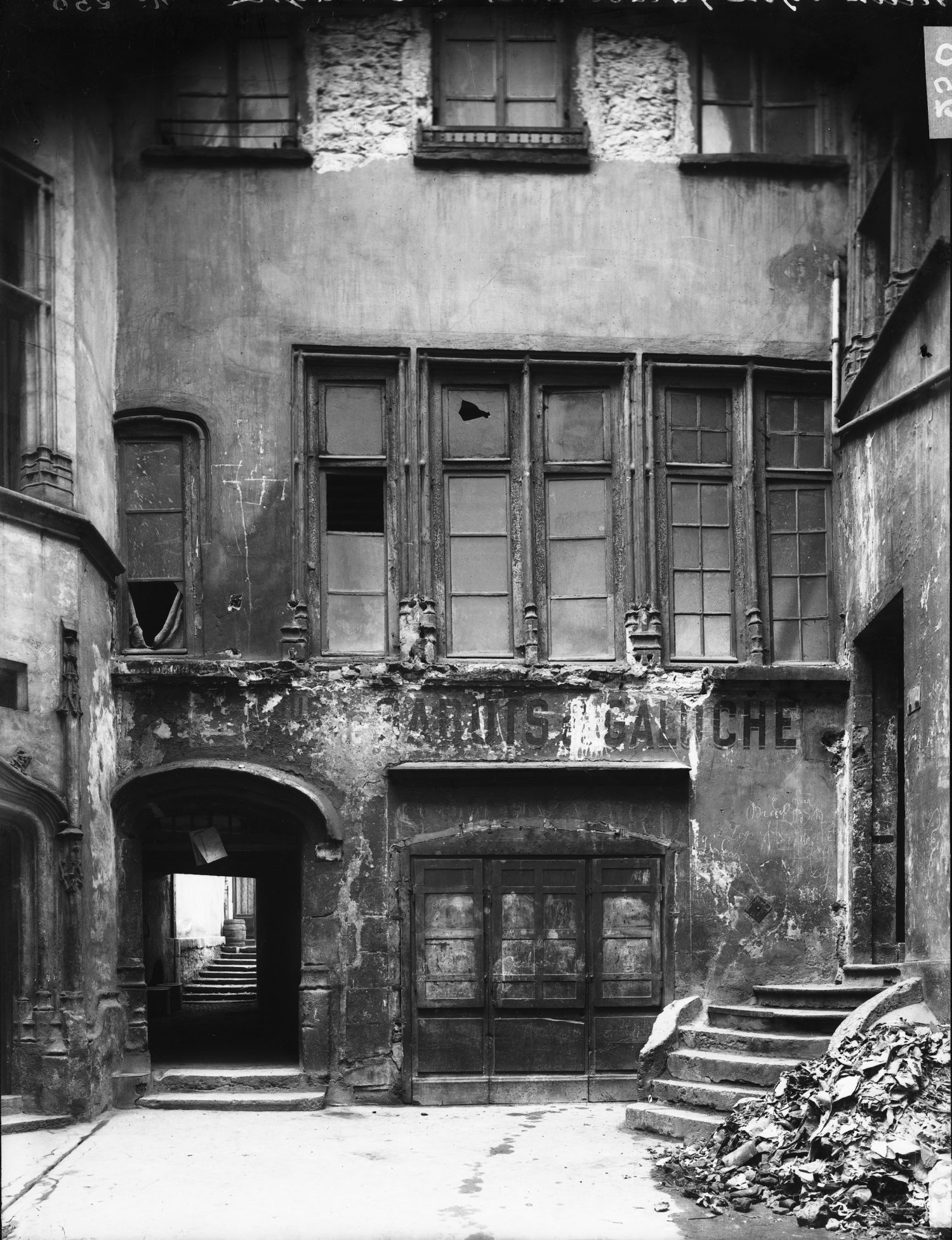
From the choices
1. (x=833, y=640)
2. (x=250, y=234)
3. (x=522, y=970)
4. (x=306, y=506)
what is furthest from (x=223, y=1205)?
(x=250, y=234)

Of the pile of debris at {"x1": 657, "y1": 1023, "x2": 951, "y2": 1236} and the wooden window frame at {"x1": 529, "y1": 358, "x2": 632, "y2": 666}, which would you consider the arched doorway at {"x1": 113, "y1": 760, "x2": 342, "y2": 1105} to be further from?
the pile of debris at {"x1": 657, "y1": 1023, "x2": 951, "y2": 1236}

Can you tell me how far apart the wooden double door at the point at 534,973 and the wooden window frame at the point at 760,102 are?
243 inches

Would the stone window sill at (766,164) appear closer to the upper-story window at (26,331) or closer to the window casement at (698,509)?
the window casement at (698,509)

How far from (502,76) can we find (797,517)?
4.48 metres

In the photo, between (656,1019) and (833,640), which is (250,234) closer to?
(833,640)

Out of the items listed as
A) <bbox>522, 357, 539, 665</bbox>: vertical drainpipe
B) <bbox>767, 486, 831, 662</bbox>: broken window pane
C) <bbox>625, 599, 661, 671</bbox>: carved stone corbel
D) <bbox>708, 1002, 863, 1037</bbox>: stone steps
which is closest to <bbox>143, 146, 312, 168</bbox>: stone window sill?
<bbox>522, 357, 539, 665</bbox>: vertical drainpipe

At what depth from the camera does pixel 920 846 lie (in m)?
9.51

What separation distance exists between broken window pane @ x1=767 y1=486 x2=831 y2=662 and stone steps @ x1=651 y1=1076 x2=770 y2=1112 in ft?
12.1

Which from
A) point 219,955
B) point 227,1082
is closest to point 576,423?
Result: point 227,1082

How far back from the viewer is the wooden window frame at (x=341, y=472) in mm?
11984

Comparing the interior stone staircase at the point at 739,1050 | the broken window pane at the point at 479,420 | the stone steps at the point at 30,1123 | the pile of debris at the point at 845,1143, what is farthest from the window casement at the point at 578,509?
the stone steps at the point at 30,1123

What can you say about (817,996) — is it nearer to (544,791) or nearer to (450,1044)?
(544,791)

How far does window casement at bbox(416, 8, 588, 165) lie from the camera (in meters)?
12.2

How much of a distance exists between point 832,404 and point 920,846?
4.25m
